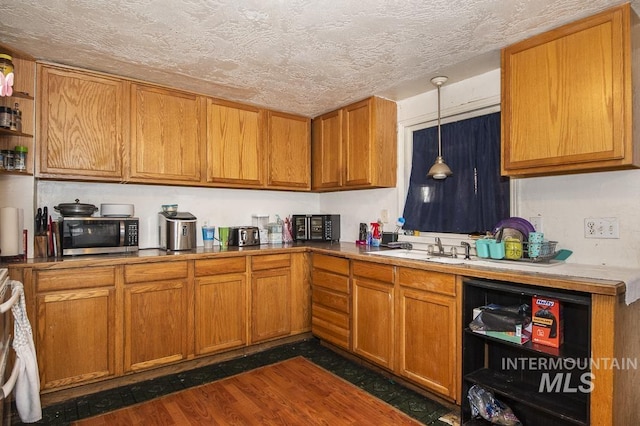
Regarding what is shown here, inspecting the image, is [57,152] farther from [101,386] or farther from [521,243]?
[521,243]

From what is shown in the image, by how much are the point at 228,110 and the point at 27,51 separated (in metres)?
1.46

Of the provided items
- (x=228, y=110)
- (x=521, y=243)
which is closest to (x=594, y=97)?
(x=521, y=243)

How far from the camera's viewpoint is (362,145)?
3256mm

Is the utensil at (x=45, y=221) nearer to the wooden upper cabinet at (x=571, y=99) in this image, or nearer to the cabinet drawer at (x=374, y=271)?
the cabinet drawer at (x=374, y=271)

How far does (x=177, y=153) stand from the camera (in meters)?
2.98

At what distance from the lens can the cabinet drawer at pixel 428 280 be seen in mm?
2121

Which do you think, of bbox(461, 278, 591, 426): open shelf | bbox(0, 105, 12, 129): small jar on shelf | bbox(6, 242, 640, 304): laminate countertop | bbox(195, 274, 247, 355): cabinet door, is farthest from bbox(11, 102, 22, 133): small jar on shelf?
bbox(461, 278, 591, 426): open shelf

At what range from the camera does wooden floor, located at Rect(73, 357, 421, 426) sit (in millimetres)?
2064

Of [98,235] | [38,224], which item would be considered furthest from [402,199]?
[38,224]

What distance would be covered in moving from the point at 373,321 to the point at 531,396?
110cm

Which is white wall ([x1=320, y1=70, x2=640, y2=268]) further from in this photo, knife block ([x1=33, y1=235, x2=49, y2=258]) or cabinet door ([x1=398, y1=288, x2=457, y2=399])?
knife block ([x1=33, y1=235, x2=49, y2=258])

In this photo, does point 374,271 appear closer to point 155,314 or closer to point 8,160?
point 155,314

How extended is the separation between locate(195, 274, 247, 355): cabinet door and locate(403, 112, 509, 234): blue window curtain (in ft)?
5.45

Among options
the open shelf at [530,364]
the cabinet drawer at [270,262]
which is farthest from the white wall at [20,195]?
the open shelf at [530,364]
